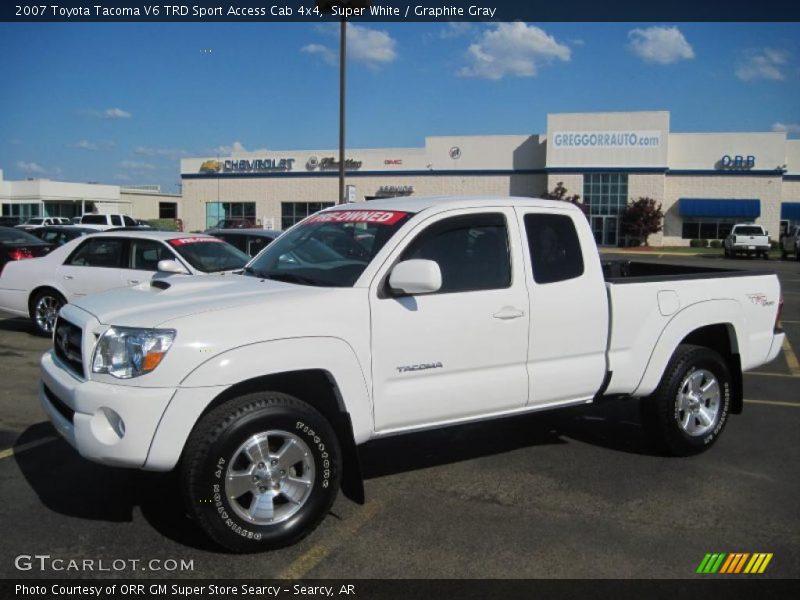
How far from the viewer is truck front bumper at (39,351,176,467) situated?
11.5ft

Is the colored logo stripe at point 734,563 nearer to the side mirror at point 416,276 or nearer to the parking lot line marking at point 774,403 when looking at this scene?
the side mirror at point 416,276

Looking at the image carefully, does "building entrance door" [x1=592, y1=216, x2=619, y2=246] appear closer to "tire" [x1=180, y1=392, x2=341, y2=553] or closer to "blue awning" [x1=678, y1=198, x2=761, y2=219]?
"blue awning" [x1=678, y1=198, x2=761, y2=219]

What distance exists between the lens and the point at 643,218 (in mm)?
50219

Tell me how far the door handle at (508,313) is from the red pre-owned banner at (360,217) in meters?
0.86

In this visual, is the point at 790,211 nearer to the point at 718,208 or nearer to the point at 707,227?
the point at 718,208

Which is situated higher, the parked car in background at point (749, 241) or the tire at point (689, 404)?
the parked car in background at point (749, 241)

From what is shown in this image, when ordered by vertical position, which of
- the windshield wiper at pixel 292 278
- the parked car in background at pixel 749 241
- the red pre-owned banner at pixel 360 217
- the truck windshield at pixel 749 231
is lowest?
the windshield wiper at pixel 292 278

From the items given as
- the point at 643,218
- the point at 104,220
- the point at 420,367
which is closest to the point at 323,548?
the point at 420,367

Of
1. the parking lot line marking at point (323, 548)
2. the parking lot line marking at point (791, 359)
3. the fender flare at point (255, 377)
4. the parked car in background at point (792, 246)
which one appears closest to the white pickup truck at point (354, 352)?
the fender flare at point (255, 377)

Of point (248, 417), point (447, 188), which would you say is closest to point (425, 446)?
point (248, 417)

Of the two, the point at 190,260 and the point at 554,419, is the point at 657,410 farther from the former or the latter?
the point at 190,260

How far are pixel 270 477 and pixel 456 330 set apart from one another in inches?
53.7

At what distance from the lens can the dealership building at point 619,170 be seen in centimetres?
5047
